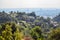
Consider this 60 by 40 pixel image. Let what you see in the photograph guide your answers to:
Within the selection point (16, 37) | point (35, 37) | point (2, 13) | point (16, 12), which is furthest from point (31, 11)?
point (16, 37)

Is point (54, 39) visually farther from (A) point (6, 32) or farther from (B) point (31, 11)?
(B) point (31, 11)

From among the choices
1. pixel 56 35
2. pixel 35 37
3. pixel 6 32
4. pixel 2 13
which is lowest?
pixel 2 13

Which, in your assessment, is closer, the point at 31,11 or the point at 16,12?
the point at 16,12

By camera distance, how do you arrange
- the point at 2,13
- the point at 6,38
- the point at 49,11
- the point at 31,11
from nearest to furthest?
the point at 6,38 < the point at 2,13 < the point at 31,11 < the point at 49,11

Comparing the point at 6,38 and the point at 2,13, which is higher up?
the point at 6,38

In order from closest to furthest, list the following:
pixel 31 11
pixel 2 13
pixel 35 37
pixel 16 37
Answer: pixel 16 37 < pixel 35 37 < pixel 2 13 < pixel 31 11

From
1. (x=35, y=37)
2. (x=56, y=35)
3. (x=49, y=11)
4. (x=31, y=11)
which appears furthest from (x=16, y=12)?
(x=56, y=35)

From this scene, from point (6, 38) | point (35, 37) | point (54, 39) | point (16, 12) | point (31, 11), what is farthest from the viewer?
point (31, 11)

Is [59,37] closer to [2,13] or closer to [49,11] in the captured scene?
[2,13]

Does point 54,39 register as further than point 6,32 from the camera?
Yes
